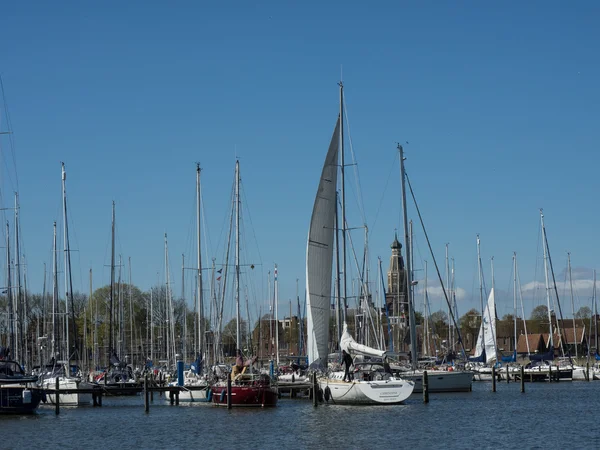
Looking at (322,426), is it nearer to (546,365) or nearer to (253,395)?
(253,395)

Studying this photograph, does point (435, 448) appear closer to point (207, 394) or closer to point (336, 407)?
point (336, 407)

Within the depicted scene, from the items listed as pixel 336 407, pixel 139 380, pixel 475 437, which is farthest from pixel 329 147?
pixel 139 380

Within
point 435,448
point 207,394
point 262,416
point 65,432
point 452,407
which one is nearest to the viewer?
point 435,448

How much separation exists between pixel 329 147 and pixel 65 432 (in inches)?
752

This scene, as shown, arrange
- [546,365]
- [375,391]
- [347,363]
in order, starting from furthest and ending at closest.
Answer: [546,365] < [347,363] < [375,391]

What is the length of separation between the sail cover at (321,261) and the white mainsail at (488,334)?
1558 inches

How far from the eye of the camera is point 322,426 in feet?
145

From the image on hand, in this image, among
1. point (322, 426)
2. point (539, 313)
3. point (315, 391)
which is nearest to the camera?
point (322, 426)

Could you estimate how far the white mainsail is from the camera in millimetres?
88250

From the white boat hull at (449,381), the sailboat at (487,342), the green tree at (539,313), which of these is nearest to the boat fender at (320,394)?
the white boat hull at (449,381)

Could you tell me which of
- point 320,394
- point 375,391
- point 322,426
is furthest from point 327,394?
point 322,426

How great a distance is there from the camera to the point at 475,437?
40031mm

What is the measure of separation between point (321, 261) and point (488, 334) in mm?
41939

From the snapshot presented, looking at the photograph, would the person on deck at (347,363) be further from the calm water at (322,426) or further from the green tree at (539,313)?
the green tree at (539,313)
